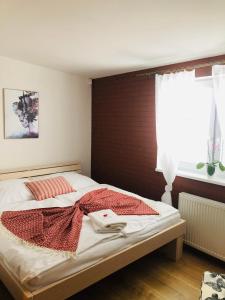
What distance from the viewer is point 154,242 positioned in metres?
2.35

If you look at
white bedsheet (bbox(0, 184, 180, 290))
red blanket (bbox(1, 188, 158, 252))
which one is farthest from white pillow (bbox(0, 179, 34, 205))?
red blanket (bbox(1, 188, 158, 252))

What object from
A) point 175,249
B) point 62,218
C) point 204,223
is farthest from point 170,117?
point 62,218

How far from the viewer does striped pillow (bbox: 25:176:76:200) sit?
3004 millimetres

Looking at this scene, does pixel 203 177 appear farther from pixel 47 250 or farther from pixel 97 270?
pixel 47 250

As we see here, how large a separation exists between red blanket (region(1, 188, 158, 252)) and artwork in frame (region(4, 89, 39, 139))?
1.23 m

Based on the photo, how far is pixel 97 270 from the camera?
188 centimetres

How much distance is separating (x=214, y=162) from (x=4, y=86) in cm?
278

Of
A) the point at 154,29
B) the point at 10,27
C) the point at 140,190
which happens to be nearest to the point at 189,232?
the point at 140,190

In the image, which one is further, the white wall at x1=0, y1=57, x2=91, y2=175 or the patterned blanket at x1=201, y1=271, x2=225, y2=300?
the white wall at x1=0, y1=57, x2=91, y2=175

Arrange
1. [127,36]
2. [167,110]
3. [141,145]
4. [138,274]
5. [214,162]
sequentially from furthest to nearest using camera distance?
[141,145]
[167,110]
[214,162]
[138,274]
[127,36]

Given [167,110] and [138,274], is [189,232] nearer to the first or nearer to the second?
[138,274]

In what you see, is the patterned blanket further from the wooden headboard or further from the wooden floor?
the wooden headboard

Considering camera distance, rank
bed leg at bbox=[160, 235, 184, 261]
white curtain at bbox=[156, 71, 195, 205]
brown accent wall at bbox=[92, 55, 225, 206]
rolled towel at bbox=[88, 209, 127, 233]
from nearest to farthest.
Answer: rolled towel at bbox=[88, 209, 127, 233] → bed leg at bbox=[160, 235, 184, 261] → white curtain at bbox=[156, 71, 195, 205] → brown accent wall at bbox=[92, 55, 225, 206]

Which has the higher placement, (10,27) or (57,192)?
(10,27)
